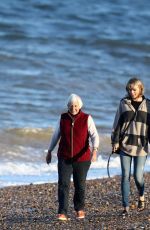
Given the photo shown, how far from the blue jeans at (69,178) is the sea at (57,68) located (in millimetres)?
2798

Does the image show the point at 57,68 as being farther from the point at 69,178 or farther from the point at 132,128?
the point at 69,178

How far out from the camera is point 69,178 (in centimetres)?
891

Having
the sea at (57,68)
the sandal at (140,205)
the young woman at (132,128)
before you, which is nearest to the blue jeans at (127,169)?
the young woman at (132,128)

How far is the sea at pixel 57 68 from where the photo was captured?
13859mm

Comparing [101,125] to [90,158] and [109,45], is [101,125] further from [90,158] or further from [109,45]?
[109,45]

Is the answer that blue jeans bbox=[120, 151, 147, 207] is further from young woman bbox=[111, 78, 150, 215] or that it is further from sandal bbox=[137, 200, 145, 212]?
sandal bbox=[137, 200, 145, 212]

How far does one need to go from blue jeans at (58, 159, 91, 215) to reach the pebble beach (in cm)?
18

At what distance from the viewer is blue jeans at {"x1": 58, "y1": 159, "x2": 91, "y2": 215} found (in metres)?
8.86

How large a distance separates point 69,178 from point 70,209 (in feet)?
3.44

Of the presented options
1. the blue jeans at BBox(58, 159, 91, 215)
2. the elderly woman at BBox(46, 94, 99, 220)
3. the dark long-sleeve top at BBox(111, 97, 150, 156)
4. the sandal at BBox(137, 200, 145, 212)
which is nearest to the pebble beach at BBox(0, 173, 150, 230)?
the sandal at BBox(137, 200, 145, 212)

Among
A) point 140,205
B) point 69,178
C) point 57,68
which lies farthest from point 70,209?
point 57,68

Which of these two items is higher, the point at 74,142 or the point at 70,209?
the point at 74,142

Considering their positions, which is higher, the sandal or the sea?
the sea

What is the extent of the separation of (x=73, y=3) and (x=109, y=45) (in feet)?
26.0
